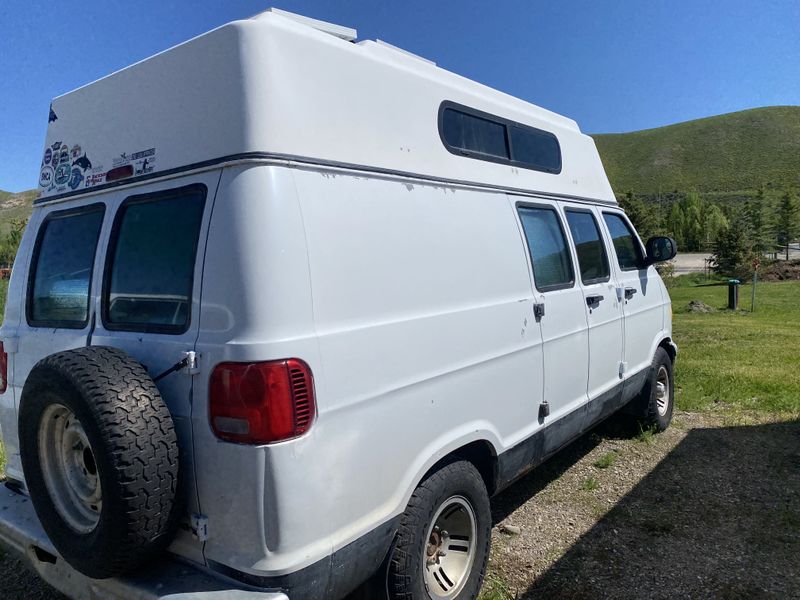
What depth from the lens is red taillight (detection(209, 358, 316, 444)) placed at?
204 centimetres

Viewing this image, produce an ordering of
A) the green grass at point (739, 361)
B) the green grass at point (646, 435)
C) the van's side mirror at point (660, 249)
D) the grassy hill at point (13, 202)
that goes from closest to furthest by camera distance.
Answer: the van's side mirror at point (660, 249) → the green grass at point (646, 435) → the green grass at point (739, 361) → the grassy hill at point (13, 202)

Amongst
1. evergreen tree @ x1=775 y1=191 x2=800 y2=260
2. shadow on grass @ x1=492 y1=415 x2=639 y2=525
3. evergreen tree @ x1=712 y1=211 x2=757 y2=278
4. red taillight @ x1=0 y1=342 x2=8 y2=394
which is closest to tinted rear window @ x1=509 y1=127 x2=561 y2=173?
shadow on grass @ x1=492 y1=415 x2=639 y2=525

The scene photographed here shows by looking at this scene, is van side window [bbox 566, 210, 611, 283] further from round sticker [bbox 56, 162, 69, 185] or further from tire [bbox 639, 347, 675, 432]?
round sticker [bbox 56, 162, 69, 185]

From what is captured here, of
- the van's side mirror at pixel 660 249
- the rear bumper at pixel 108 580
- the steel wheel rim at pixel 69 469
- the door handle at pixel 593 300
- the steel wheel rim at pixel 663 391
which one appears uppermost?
the van's side mirror at pixel 660 249

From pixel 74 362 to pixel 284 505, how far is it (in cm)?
96

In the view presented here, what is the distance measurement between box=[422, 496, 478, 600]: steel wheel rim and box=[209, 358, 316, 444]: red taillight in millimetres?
1057

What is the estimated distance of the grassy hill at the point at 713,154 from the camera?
→ 95.1m

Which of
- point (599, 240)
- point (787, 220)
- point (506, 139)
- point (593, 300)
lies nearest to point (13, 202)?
point (787, 220)

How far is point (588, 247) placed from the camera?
14.7ft

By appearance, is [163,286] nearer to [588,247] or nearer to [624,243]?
[588,247]

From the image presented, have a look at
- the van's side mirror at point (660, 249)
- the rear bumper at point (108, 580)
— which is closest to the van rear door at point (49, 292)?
the rear bumper at point (108, 580)

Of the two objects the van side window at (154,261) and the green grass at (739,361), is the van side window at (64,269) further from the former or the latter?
the green grass at (739,361)

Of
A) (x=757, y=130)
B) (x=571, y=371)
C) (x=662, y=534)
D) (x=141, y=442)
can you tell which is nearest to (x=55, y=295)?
(x=141, y=442)

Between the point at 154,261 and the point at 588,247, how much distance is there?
319 cm
